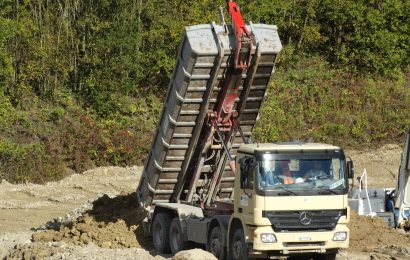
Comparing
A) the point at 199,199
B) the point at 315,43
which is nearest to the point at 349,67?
the point at 315,43

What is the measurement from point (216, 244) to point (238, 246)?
1.04 m

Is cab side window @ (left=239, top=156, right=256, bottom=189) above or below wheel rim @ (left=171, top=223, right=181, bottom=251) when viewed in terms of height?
above

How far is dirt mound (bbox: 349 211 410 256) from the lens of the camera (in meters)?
20.0

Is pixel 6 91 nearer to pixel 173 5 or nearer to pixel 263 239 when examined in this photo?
pixel 173 5

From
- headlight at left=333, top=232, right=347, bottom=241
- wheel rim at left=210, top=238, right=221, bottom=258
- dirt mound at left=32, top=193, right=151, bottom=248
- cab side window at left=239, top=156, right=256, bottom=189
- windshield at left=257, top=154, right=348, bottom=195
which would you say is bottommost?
dirt mound at left=32, top=193, right=151, bottom=248

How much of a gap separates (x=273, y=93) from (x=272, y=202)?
23590 millimetres

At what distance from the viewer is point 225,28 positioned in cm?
1858

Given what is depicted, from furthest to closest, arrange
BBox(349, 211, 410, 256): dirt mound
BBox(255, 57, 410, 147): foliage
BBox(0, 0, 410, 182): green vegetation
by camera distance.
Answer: BBox(255, 57, 410, 147): foliage, BBox(0, 0, 410, 182): green vegetation, BBox(349, 211, 410, 256): dirt mound

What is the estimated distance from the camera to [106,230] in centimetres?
2027

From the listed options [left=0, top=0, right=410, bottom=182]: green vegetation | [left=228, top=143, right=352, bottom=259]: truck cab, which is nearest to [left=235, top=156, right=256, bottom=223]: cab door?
[left=228, top=143, right=352, bottom=259]: truck cab

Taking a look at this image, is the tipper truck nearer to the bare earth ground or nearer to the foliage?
the bare earth ground

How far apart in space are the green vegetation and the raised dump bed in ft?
47.9

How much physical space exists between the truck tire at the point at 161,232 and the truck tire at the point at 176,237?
10cm

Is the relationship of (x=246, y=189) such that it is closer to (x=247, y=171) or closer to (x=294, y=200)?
(x=247, y=171)
